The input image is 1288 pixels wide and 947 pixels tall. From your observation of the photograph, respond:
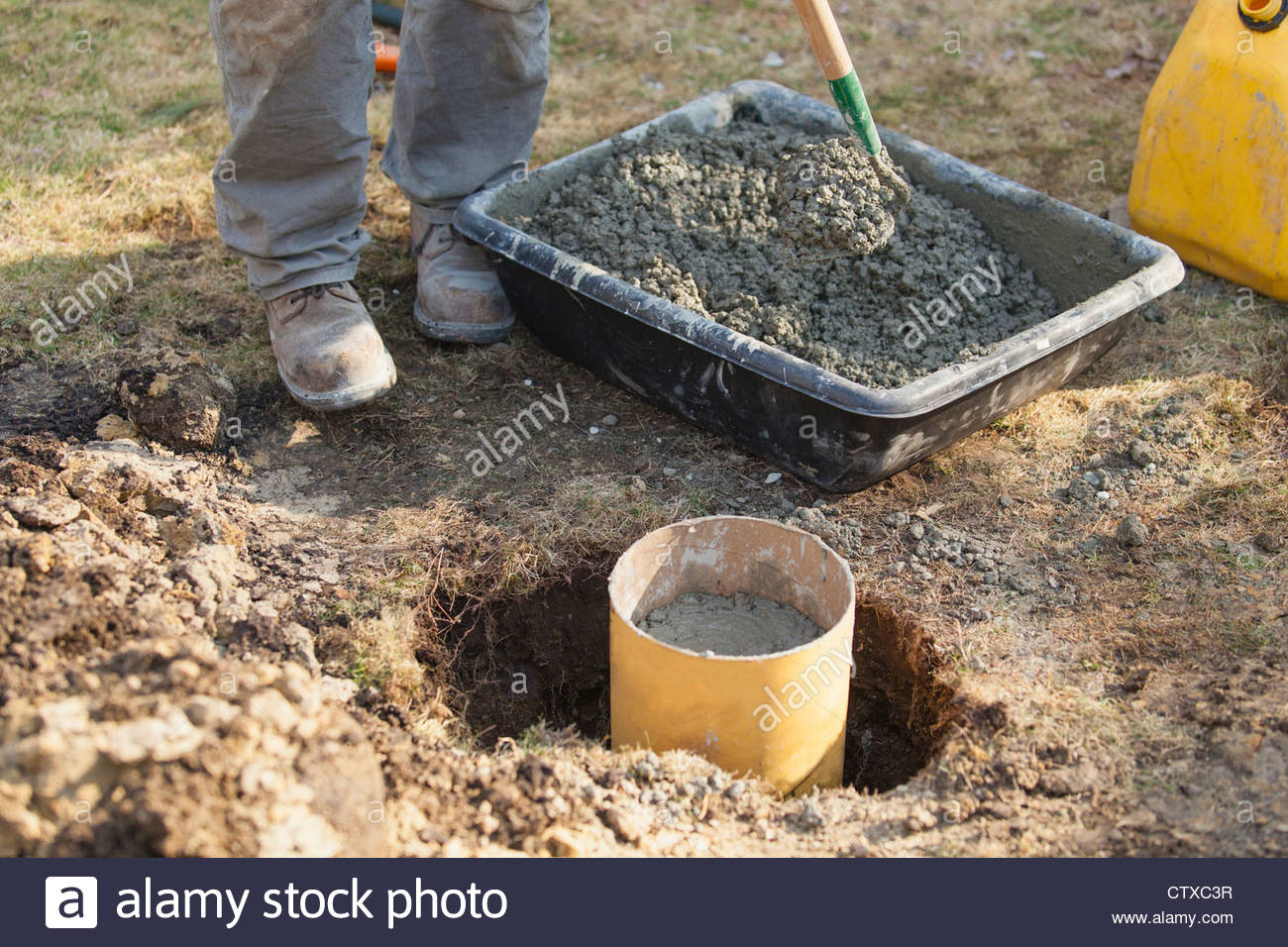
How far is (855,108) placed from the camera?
302 cm

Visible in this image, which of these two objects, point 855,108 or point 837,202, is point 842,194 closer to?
point 837,202

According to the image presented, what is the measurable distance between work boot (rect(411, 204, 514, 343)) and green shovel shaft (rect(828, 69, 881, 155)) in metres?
1.09

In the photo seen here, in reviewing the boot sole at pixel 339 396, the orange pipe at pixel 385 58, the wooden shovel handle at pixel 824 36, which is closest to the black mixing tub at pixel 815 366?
the boot sole at pixel 339 396

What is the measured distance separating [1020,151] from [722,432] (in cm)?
223

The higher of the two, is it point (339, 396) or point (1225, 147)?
point (1225, 147)

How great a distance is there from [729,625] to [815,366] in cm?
61

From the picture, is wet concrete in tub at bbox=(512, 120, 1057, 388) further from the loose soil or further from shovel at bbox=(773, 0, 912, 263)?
the loose soil

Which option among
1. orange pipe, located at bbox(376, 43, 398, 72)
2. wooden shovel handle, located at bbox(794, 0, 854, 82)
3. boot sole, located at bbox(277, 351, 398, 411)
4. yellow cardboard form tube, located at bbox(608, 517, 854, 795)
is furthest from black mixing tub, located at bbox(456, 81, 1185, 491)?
orange pipe, located at bbox(376, 43, 398, 72)

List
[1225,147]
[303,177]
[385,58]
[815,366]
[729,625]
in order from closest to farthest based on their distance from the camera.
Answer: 1. [729,625]
2. [815,366]
3. [303,177]
4. [1225,147]
5. [385,58]

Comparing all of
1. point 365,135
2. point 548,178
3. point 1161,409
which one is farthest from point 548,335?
point 1161,409

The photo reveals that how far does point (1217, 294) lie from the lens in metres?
3.61

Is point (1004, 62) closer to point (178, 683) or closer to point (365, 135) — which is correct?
point (365, 135)

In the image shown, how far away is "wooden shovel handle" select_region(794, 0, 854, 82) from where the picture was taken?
2.76m

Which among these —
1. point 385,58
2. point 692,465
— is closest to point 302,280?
point 692,465
